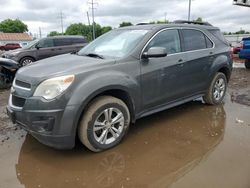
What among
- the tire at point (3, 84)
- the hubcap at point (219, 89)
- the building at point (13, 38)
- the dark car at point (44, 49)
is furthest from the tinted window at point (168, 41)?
the building at point (13, 38)

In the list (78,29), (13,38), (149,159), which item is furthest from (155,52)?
(78,29)

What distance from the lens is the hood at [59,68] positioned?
368cm

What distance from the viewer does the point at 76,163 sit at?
12.2 ft

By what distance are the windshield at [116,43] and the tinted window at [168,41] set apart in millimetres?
226

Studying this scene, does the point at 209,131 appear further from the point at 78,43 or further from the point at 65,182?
the point at 78,43

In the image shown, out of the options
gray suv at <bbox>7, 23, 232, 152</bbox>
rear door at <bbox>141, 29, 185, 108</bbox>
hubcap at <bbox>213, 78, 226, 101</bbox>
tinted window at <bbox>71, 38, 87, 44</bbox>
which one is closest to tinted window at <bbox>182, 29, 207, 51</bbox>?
gray suv at <bbox>7, 23, 232, 152</bbox>

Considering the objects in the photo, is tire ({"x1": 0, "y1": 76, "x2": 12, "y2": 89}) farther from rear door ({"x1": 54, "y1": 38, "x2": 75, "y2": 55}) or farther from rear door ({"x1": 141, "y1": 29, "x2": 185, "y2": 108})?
rear door ({"x1": 141, "y1": 29, "x2": 185, "y2": 108})

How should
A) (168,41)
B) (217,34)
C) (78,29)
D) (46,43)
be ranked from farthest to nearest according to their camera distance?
1. (78,29)
2. (46,43)
3. (217,34)
4. (168,41)

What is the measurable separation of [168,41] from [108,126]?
1917 millimetres

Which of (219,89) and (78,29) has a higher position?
(78,29)

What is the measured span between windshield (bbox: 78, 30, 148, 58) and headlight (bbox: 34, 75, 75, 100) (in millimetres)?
1039

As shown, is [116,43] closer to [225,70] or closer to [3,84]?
[225,70]

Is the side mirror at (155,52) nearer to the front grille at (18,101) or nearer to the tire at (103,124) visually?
the tire at (103,124)

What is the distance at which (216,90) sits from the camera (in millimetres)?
6039
